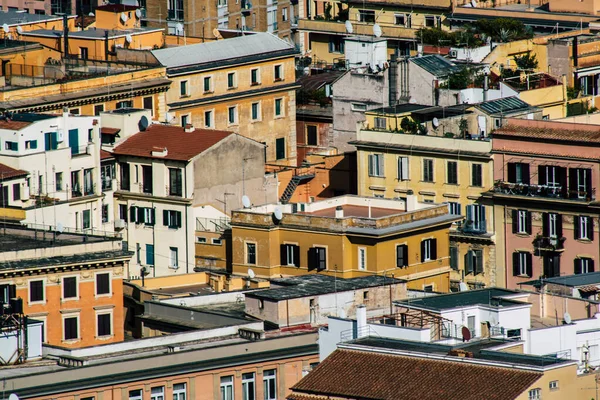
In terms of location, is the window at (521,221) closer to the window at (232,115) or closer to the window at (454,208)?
the window at (454,208)

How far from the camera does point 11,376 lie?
107 metres

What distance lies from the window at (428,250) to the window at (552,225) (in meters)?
7.72

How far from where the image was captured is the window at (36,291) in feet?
399

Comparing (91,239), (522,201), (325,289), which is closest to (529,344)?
(325,289)

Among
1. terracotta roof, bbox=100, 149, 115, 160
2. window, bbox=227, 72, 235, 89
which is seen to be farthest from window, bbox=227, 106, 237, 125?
terracotta roof, bbox=100, 149, 115, 160

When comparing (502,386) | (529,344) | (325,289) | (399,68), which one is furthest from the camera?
(399,68)

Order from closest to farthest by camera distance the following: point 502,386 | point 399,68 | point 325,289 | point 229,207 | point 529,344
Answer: point 502,386 → point 529,344 → point 325,289 → point 229,207 → point 399,68

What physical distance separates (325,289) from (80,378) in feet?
51.7

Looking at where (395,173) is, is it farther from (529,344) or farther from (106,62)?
(529,344)

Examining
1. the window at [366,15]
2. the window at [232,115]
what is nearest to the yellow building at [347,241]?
the window at [232,115]

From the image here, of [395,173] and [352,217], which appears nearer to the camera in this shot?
[352,217]

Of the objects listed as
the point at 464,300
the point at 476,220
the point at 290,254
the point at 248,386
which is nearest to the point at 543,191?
the point at 476,220

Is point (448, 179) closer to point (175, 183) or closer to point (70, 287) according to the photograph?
point (175, 183)

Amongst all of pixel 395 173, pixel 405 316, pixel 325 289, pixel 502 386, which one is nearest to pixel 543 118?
pixel 395 173
